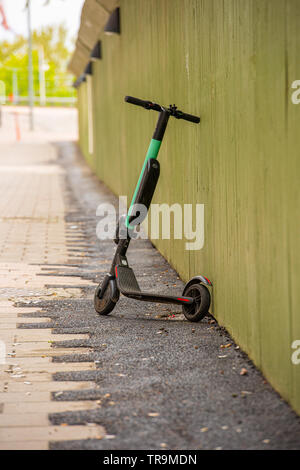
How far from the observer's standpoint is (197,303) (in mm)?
4711

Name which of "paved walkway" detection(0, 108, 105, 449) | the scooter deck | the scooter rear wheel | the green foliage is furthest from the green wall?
the green foliage

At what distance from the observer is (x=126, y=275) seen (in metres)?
4.90

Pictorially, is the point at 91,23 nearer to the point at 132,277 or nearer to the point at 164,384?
the point at 132,277

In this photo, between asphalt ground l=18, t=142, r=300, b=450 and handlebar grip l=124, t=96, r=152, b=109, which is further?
handlebar grip l=124, t=96, r=152, b=109

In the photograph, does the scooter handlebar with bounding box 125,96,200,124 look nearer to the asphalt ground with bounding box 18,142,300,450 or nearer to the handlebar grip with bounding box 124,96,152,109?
the handlebar grip with bounding box 124,96,152,109

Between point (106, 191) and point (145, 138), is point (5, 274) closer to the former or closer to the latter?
point (145, 138)

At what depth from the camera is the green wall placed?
3102 mm

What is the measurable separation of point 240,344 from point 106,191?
10.8 meters

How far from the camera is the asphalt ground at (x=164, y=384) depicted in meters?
2.89

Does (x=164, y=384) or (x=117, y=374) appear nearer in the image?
(x=164, y=384)

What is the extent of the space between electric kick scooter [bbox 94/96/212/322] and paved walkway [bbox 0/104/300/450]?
13 cm

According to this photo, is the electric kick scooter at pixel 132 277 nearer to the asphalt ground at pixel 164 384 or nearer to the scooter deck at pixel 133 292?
the scooter deck at pixel 133 292

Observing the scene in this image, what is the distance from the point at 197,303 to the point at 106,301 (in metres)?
0.61

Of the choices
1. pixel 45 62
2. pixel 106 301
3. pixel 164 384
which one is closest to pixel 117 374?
pixel 164 384
